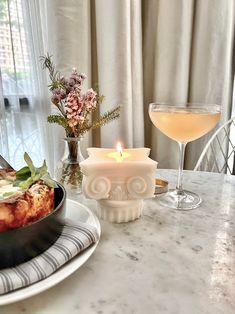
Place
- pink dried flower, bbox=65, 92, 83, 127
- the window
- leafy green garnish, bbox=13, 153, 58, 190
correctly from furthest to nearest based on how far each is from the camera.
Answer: the window < pink dried flower, bbox=65, 92, 83, 127 < leafy green garnish, bbox=13, 153, 58, 190

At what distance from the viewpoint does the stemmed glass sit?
2.19 feet

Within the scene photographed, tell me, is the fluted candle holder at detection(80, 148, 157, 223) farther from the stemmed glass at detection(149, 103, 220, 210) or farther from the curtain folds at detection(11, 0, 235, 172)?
the curtain folds at detection(11, 0, 235, 172)

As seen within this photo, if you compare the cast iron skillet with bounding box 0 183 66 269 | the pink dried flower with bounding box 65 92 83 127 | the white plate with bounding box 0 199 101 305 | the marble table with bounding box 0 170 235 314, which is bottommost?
the marble table with bounding box 0 170 235 314

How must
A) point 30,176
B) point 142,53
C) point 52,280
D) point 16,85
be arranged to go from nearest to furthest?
point 52,280, point 30,176, point 16,85, point 142,53

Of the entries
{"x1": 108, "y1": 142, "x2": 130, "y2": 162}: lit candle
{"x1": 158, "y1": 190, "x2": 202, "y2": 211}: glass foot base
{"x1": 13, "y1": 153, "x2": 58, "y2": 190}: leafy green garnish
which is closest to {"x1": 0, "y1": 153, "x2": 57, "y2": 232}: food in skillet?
{"x1": 13, "y1": 153, "x2": 58, "y2": 190}: leafy green garnish

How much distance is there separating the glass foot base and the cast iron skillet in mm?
299

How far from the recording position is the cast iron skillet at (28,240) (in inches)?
15.0

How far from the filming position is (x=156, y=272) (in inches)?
16.8

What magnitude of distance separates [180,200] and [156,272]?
0.28 meters

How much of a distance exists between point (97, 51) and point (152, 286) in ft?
3.41

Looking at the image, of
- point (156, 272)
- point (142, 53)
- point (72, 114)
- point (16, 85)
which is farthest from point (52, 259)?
point (142, 53)

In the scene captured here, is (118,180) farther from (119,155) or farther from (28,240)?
(28,240)

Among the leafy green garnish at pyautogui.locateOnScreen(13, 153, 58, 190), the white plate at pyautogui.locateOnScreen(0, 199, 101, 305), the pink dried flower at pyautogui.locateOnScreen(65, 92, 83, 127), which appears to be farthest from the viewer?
the pink dried flower at pyautogui.locateOnScreen(65, 92, 83, 127)

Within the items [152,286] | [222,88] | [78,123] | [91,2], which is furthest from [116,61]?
[152,286]
